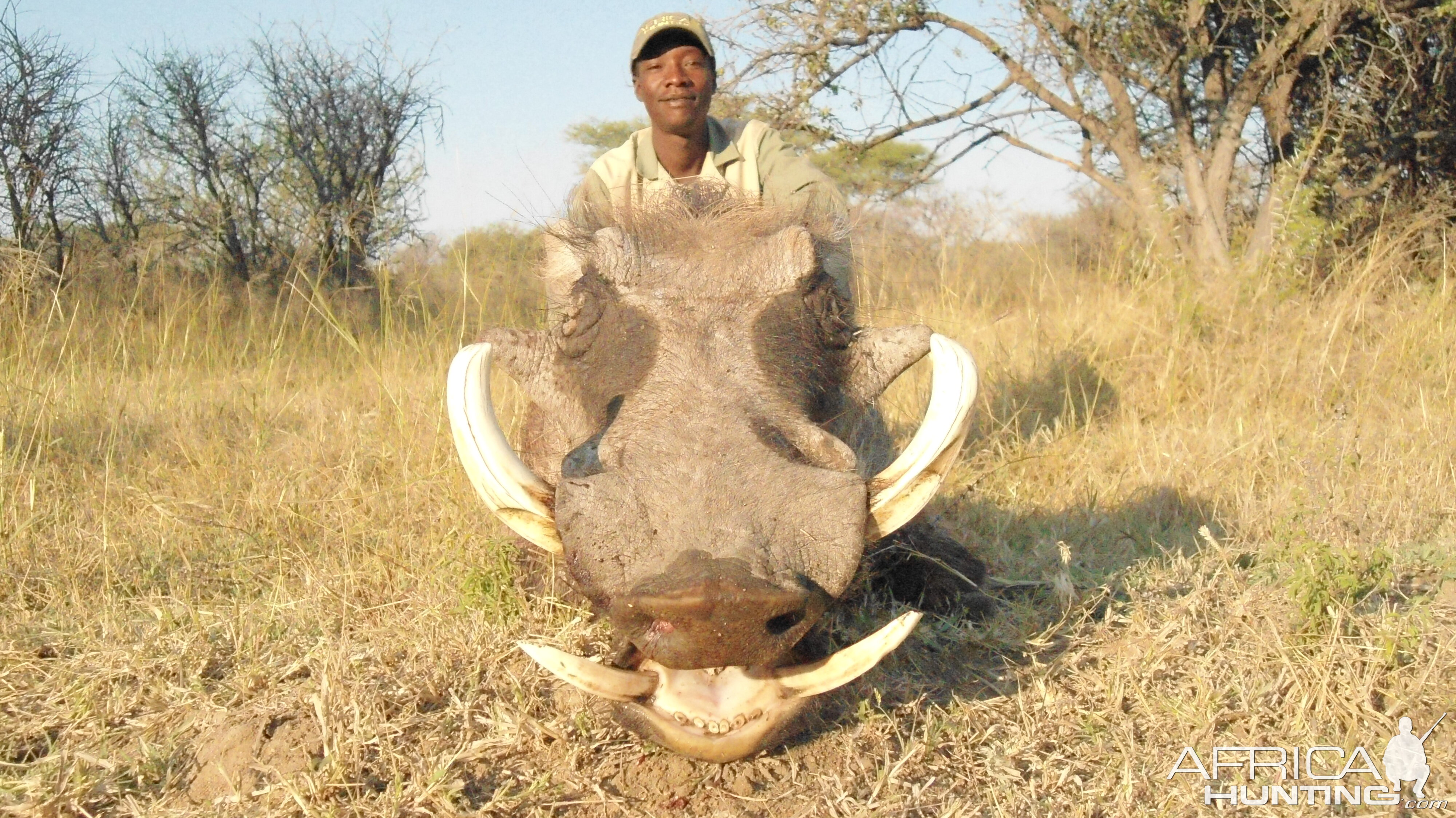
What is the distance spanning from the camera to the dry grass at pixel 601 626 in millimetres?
2098

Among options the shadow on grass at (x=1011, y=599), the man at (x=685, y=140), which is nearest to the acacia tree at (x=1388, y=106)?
the shadow on grass at (x=1011, y=599)

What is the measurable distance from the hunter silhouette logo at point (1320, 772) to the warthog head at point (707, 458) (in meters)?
0.80

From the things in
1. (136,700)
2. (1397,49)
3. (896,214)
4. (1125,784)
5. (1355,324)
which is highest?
(1397,49)

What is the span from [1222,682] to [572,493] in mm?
1555

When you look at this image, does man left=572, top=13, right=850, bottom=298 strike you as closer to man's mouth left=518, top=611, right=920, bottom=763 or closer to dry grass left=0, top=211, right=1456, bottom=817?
dry grass left=0, top=211, right=1456, bottom=817

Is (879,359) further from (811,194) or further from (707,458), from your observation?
(707,458)

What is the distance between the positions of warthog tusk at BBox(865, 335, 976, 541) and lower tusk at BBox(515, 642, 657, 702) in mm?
484

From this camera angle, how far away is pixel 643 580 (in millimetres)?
1692

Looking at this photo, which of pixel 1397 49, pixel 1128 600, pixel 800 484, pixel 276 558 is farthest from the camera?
pixel 1397 49

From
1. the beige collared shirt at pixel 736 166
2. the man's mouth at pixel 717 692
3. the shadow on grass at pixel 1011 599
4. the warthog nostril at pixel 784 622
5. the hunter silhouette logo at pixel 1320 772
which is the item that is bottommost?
the hunter silhouette logo at pixel 1320 772

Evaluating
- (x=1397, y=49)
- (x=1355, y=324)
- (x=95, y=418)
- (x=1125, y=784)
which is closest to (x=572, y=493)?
(x=1125, y=784)

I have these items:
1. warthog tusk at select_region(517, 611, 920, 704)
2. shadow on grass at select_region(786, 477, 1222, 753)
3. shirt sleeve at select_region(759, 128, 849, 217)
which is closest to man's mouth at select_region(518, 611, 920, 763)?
warthog tusk at select_region(517, 611, 920, 704)

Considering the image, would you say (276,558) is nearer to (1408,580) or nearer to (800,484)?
(800,484)

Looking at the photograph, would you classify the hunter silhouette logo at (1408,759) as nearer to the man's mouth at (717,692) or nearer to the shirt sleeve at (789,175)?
the man's mouth at (717,692)
